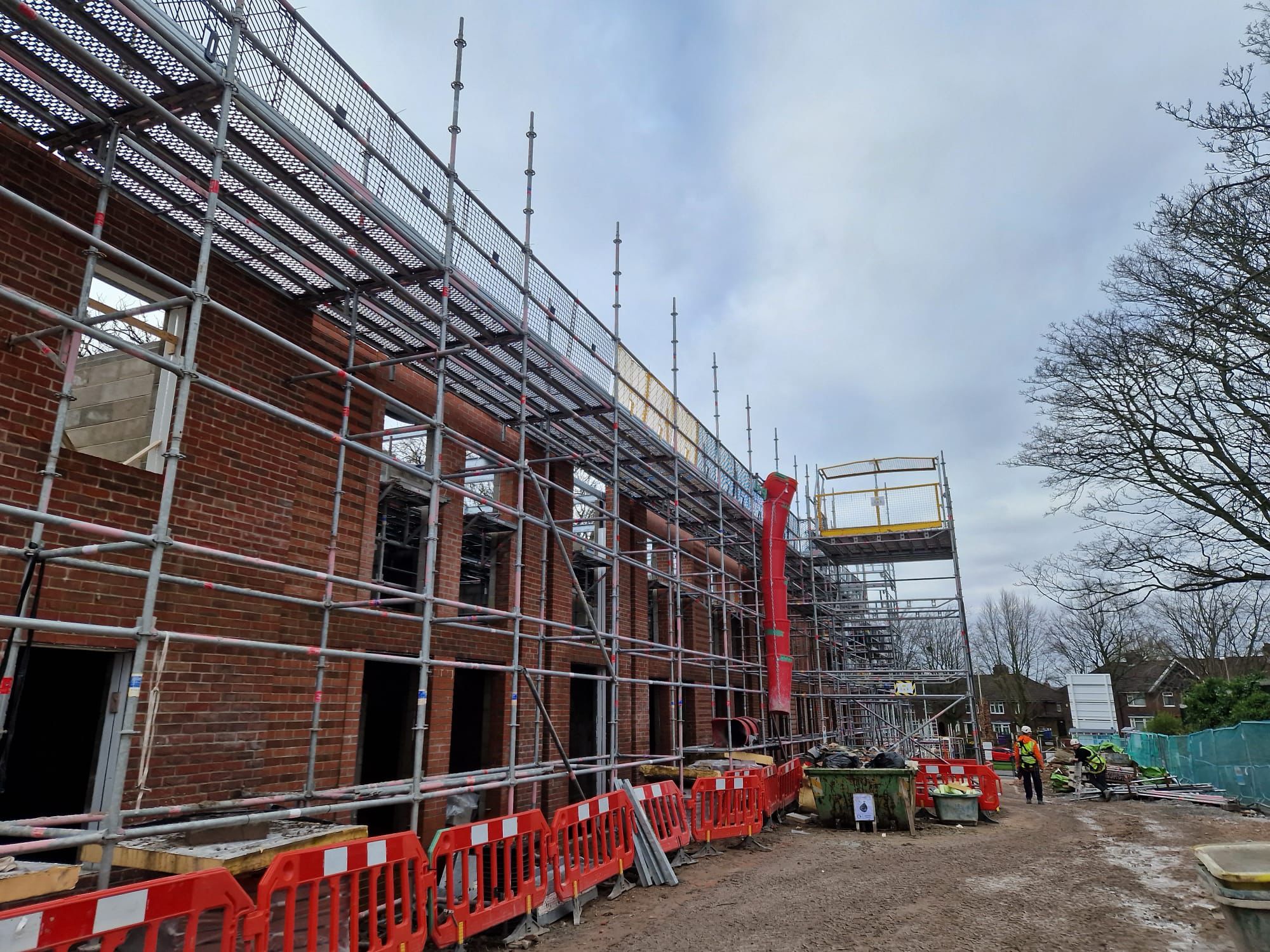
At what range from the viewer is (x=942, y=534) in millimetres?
19500

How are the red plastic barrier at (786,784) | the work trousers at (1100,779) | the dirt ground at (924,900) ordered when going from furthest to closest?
1. the work trousers at (1100,779)
2. the red plastic barrier at (786,784)
3. the dirt ground at (924,900)

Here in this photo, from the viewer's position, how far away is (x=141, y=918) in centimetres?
346

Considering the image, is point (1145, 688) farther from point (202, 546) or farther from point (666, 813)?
point (202, 546)

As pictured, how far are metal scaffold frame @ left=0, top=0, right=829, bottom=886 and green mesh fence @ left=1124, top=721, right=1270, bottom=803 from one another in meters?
14.4

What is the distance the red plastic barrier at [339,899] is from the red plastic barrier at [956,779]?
11542mm

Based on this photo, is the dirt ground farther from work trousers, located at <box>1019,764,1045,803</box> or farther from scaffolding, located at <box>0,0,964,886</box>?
Result: work trousers, located at <box>1019,764,1045,803</box>

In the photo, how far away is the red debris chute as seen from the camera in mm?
16062

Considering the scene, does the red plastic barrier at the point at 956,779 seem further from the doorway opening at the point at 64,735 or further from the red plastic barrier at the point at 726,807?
the doorway opening at the point at 64,735

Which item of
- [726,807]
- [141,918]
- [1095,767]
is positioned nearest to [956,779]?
[726,807]

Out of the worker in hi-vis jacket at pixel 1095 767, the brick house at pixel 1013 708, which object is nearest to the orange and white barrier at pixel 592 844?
the worker in hi-vis jacket at pixel 1095 767

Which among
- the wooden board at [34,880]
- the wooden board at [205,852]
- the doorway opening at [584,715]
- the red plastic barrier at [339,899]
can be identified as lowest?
the red plastic barrier at [339,899]

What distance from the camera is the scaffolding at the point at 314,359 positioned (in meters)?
4.45

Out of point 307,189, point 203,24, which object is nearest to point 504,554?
point 307,189

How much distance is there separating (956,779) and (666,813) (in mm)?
8145
